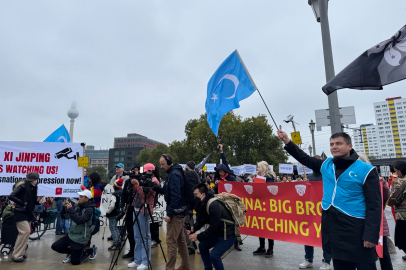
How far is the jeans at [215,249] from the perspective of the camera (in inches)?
161

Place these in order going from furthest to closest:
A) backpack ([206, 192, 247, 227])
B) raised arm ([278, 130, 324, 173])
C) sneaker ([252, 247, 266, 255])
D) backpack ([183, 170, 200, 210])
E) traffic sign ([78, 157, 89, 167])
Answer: traffic sign ([78, 157, 89, 167]) → sneaker ([252, 247, 266, 255]) → backpack ([183, 170, 200, 210]) → backpack ([206, 192, 247, 227]) → raised arm ([278, 130, 324, 173])

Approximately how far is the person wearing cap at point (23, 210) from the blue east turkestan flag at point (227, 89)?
4.21 meters

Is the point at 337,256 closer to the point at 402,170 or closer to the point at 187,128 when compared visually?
the point at 402,170

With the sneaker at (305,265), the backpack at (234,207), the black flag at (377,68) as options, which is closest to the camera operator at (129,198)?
the backpack at (234,207)

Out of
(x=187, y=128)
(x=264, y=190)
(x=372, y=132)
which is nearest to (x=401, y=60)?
(x=264, y=190)

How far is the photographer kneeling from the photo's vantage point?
4.10 m

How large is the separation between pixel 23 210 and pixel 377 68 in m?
7.31

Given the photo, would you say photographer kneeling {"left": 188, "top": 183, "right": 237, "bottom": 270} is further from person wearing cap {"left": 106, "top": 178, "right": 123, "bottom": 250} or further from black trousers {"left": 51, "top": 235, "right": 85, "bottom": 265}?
person wearing cap {"left": 106, "top": 178, "right": 123, "bottom": 250}

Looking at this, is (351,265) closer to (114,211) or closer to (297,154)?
(297,154)

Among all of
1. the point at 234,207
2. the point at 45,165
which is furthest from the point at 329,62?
the point at 45,165

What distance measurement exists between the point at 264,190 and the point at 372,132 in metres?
200

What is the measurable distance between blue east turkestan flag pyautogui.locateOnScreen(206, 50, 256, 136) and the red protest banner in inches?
65.7

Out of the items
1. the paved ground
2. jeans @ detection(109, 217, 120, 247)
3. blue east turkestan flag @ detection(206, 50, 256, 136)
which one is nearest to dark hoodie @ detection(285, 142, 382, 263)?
the paved ground

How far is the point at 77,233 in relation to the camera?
235 inches
